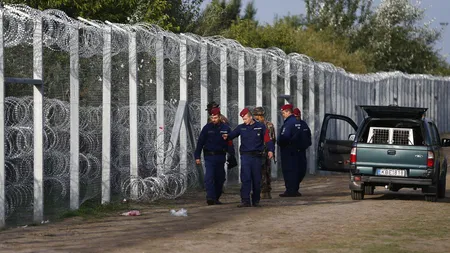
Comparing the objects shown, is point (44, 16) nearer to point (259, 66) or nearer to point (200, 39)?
point (200, 39)

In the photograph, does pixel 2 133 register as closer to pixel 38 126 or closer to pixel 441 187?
pixel 38 126

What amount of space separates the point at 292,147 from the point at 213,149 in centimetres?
315

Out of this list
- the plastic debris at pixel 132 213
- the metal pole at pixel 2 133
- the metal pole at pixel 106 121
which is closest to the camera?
the metal pole at pixel 2 133

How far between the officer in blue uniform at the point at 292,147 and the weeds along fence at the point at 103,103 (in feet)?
4.86

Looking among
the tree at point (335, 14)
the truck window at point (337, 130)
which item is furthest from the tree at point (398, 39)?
the truck window at point (337, 130)

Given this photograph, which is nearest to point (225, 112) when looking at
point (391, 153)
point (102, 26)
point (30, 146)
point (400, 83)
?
point (391, 153)

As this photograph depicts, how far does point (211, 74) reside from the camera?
22.0 m

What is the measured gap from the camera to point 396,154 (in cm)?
1911

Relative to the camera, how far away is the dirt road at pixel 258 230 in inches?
498

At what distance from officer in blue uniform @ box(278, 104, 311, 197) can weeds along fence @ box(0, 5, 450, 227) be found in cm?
148

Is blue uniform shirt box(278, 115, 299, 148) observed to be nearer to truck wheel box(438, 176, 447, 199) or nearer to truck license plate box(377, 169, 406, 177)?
truck license plate box(377, 169, 406, 177)

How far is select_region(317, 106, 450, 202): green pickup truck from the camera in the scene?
19109 millimetres

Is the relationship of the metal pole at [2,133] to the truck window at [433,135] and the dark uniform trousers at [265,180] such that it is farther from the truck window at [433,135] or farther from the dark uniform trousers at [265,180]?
the truck window at [433,135]

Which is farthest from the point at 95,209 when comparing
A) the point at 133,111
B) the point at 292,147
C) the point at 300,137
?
the point at 300,137
